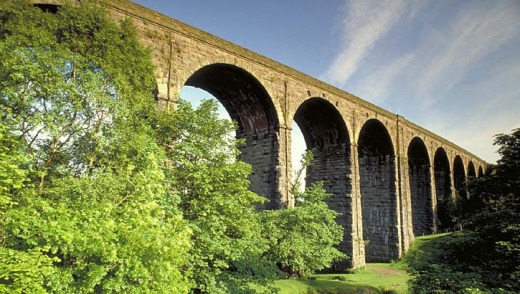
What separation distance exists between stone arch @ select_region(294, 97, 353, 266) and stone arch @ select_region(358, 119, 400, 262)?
14.3 feet

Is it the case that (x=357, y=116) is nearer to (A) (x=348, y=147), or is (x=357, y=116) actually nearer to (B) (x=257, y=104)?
(A) (x=348, y=147)

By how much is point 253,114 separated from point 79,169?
1216cm

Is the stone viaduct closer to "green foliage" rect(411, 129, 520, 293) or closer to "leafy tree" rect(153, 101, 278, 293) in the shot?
"leafy tree" rect(153, 101, 278, 293)

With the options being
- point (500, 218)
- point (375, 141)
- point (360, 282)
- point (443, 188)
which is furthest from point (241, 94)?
point (443, 188)

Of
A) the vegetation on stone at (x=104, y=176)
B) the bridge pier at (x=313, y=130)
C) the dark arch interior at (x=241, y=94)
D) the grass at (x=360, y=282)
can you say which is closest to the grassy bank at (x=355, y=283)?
the grass at (x=360, y=282)

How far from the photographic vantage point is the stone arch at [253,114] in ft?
60.6

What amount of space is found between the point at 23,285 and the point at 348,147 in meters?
21.0

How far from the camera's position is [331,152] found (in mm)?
24984

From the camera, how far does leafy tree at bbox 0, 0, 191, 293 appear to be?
243 inches

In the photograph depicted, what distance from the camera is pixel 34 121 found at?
7.77m

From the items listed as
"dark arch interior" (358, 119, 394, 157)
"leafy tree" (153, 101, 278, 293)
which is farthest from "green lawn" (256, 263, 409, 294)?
"dark arch interior" (358, 119, 394, 157)

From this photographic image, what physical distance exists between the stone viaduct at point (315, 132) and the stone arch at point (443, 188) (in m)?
3.96

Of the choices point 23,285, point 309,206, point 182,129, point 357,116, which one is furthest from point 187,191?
point 357,116

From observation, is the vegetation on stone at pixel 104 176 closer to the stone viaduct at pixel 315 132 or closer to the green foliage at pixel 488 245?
the stone viaduct at pixel 315 132
